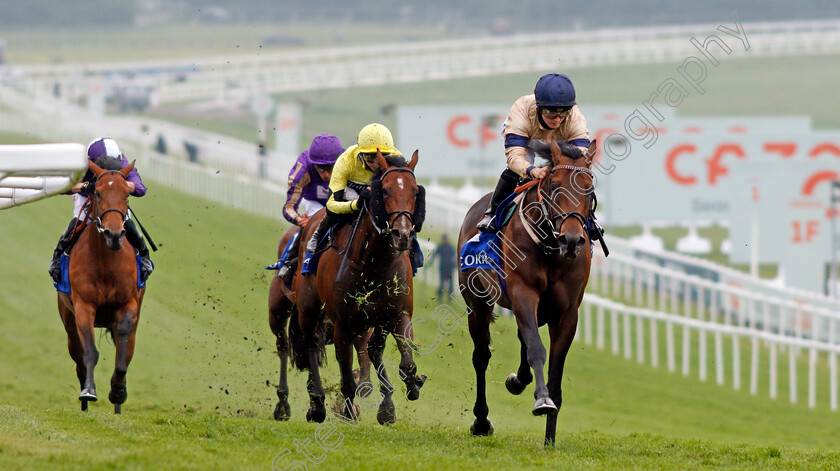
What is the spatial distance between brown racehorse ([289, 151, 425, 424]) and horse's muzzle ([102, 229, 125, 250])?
4.76 ft

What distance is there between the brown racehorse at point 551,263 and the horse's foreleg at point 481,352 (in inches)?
14.5

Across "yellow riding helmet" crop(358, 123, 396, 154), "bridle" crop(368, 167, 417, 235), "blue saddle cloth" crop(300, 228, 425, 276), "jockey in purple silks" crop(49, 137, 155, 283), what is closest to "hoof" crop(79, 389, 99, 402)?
"jockey in purple silks" crop(49, 137, 155, 283)

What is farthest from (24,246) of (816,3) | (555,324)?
(816,3)

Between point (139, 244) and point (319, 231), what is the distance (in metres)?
1.67

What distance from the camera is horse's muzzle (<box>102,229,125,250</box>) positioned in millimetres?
8492

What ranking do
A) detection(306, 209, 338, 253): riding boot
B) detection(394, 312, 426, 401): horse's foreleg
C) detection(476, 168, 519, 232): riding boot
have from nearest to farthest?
1. detection(476, 168, 519, 232): riding boot
2. detection(394, 312, 426, 401): horse's foreleg
3. detection(306, 209, 338, 253): riding boot

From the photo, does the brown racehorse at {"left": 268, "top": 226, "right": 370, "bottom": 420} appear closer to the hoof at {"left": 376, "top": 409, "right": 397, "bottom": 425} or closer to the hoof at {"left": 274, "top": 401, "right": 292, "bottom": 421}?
the hoof at {"left": 274, "top": 401, "right": 292, "bottom": 421}

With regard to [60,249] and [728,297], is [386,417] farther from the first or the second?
[728,297]

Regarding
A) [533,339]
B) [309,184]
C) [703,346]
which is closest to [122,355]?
[309,184]

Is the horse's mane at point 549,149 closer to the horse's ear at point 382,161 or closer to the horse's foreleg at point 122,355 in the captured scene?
the horse's ear at point 382,161

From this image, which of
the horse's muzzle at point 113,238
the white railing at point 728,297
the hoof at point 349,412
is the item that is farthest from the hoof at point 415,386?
the white railing at point 728,297

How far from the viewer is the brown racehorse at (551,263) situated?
7094 mm

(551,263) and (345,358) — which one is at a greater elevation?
(551,263)

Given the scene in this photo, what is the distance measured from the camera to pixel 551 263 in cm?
756
